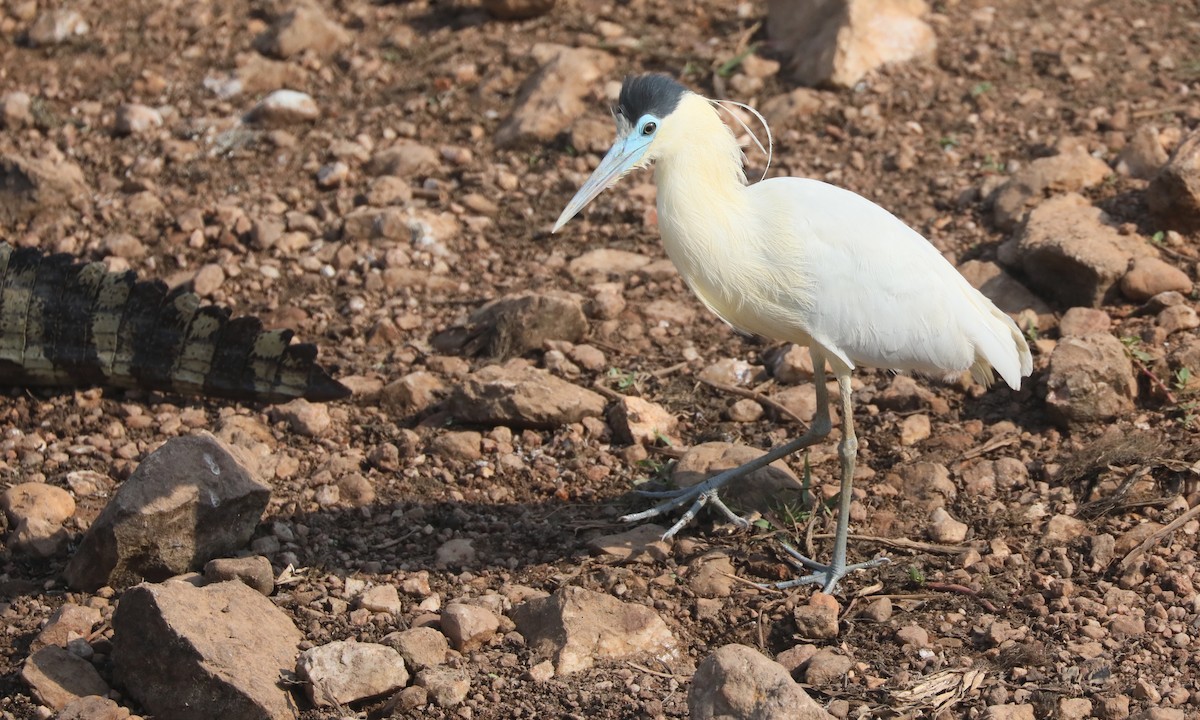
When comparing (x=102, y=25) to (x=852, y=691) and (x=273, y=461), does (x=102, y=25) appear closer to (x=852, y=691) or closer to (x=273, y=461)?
(x=273, y=461)

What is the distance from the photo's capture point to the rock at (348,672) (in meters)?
3.67

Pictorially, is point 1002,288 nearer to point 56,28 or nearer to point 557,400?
point 557,400

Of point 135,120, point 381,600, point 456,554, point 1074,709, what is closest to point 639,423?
point 456,554

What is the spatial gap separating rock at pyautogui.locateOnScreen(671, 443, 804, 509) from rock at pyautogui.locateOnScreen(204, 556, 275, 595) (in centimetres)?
154

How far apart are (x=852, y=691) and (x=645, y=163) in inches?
72.0

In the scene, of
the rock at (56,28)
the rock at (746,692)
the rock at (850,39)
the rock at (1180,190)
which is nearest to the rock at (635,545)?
the rock at (746,692)

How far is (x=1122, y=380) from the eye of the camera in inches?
192

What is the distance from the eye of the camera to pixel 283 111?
7.13 metres

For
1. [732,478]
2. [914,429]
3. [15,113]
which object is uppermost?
[15,113]

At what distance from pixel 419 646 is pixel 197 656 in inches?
25.8

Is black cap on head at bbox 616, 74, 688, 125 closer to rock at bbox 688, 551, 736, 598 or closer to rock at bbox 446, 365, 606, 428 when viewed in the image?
rock at bbox 446, 365, 606, 428

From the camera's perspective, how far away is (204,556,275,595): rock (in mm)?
4164

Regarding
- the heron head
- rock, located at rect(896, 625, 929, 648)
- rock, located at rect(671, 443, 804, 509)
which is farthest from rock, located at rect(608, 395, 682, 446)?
rock, located at rect(896, 625, 929, 648)

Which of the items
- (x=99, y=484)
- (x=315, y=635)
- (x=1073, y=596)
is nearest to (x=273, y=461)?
(x=99, y=484)
